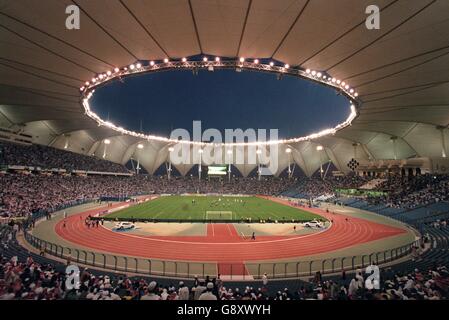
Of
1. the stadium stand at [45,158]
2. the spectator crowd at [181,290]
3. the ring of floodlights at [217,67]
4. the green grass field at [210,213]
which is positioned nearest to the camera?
the spectator crowd at [181,290]

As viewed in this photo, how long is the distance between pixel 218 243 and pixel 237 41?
16.7 m

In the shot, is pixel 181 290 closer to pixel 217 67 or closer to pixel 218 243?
pixel 218 243

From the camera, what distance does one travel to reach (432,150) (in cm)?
5153

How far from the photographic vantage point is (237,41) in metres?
19.9

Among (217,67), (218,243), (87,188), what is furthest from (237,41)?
(87,188)

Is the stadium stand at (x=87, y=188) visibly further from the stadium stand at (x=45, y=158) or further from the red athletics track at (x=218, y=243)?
the red athletics track at (x=218, y=243)

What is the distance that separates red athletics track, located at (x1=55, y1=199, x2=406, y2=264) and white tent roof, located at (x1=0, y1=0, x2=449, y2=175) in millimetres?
15113

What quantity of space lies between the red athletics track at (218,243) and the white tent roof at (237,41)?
15113 mm

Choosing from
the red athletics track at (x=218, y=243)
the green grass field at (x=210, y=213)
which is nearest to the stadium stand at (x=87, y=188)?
the red athletics track at (x=218, y=243)

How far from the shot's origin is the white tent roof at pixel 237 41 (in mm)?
14836

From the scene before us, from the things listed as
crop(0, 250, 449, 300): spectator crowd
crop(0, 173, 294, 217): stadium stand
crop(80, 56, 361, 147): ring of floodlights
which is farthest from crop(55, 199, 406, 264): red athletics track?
crop(80, 56, 361, 147): ring of floodlights

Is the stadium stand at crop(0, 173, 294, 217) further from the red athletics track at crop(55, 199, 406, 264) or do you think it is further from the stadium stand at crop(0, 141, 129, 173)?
the red athletics track at crop(55, 199, 406, 264)
